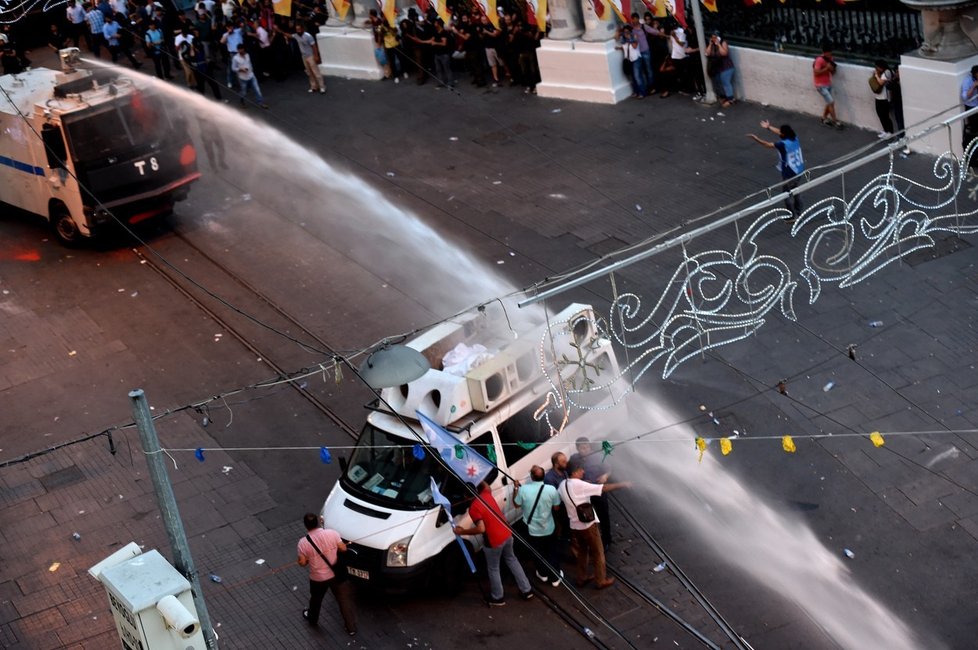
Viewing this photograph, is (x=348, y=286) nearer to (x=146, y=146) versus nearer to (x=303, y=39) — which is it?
(x=146, y=146)

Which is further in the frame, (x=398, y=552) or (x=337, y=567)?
(x=398, y=552)

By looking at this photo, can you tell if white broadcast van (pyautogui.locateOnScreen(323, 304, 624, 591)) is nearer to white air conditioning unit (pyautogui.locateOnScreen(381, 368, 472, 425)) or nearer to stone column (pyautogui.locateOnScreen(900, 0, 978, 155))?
white air conditioning unit (pyautogui.locateOnScreen(381, 368, 472, 425))

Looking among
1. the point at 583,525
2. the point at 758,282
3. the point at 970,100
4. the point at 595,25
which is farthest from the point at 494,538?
the point at 595,25

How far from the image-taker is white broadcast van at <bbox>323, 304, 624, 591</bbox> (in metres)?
13.8

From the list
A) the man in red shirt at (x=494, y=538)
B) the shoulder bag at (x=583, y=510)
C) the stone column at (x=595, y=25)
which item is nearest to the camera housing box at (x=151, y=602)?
the man in red shirt at (x=494, y=538)

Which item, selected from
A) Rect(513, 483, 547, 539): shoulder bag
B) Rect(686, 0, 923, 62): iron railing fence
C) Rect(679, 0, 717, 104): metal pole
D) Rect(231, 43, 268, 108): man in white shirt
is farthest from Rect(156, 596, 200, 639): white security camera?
Rect(231, 43, 268, 108): man in white shirt

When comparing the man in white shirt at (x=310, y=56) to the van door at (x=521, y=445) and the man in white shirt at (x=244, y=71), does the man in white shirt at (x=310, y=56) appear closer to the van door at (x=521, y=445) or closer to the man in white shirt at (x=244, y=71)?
the man in white shirt at (x=244, y=71)

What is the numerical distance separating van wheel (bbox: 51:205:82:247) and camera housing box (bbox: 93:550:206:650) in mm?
14131

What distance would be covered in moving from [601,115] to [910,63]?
252 inches

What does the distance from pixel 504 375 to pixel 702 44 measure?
41.1 ft

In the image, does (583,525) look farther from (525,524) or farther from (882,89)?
(882,89)

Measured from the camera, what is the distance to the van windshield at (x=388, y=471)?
1403 centimetres

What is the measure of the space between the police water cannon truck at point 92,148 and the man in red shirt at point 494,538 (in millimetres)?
10521

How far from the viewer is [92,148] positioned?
22.3 meters
